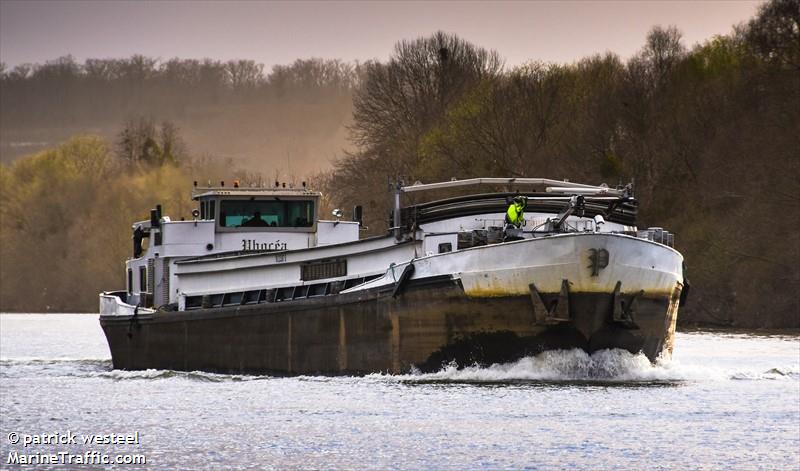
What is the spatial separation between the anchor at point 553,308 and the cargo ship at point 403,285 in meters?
0.02

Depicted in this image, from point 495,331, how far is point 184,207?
77.0m

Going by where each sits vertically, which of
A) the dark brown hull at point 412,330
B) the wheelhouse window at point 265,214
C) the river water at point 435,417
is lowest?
the river water at point 435,417

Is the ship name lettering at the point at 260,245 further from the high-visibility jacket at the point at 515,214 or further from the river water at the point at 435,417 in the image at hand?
the high-visibility jacket at the point at 515,214

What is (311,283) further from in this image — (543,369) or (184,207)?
(184,207)

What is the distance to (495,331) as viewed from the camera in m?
35.9

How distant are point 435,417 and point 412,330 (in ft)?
19.7

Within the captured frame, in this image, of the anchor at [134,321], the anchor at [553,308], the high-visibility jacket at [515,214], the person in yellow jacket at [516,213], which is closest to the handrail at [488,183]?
the person in yellow jacket at [516,213]

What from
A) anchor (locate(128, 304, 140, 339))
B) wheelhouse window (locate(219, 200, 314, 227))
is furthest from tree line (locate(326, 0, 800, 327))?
anchor (locate(128, 304, 140, 339))

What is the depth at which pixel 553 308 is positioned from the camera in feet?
116

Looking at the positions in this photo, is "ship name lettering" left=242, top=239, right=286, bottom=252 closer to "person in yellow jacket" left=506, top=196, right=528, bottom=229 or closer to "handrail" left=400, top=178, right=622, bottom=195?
"handrail" left=400, top=178, right=622, bottom=195

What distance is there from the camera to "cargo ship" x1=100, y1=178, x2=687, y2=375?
1401 inches

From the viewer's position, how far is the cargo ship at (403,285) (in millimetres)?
35594

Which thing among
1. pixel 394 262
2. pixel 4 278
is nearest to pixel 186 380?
pixel 394 262

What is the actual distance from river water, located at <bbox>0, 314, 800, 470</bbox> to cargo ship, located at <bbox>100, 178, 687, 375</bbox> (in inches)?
26.7
